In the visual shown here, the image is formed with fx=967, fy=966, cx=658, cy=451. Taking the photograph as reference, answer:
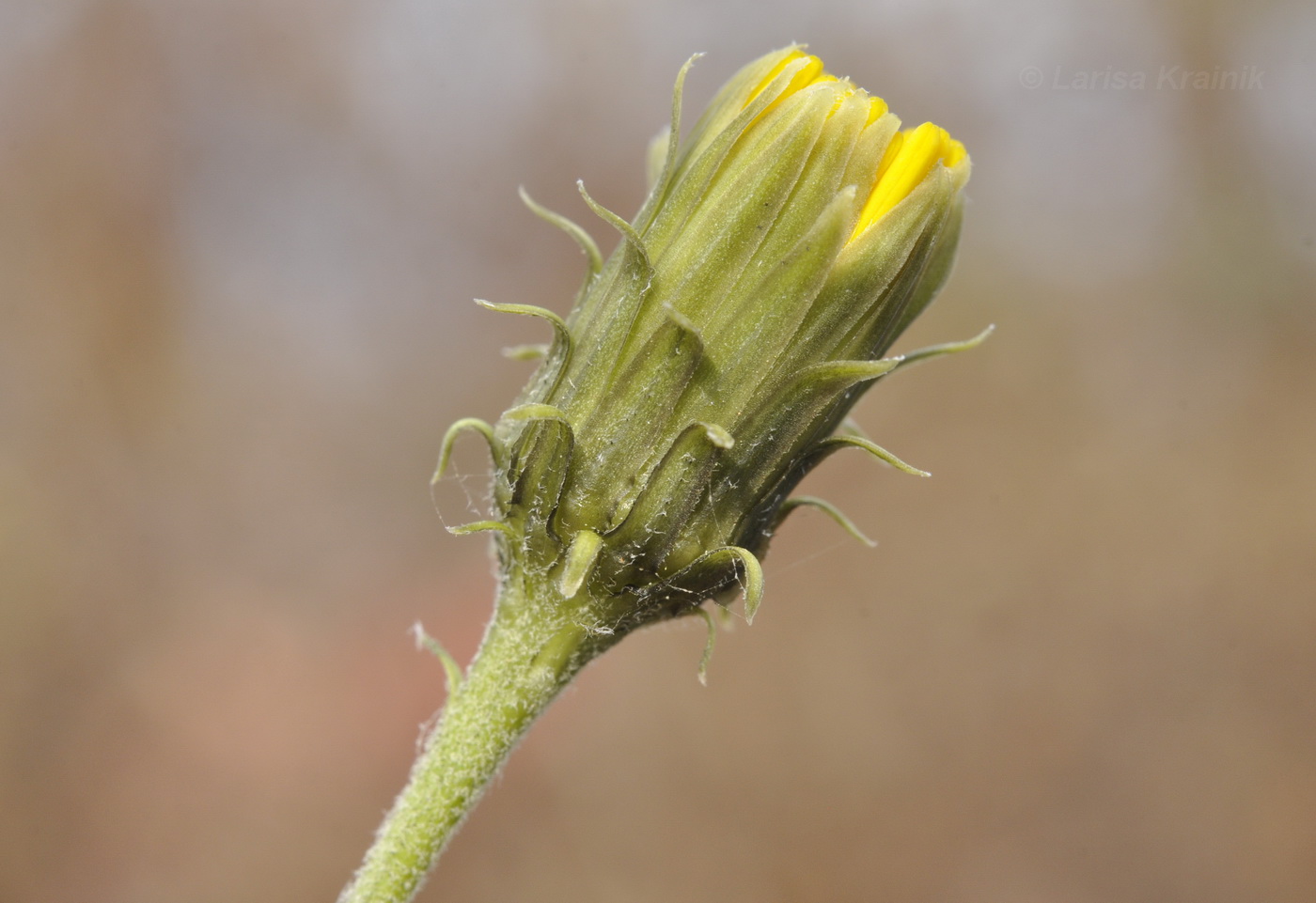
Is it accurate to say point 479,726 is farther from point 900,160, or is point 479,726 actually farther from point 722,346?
point 900,160

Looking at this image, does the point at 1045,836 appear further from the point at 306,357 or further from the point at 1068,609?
the point at 306,357

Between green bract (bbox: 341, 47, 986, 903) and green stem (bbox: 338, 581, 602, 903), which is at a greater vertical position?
green bract (bbox: 341, 47, 986, 903)

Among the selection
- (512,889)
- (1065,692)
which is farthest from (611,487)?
(1065,692)

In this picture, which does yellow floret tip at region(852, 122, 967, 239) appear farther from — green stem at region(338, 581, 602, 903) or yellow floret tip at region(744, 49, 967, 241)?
green stem at region(338, 581, 602, 903)

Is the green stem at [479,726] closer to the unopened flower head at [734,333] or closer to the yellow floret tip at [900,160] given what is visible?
the unopened flower head at [734,333]

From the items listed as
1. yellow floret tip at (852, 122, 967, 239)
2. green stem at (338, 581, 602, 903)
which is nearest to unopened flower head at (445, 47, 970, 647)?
yellow floret tip at (852, 122, 967, 239)

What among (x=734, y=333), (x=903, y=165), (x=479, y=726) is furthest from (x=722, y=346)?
(x=479, y=726)
